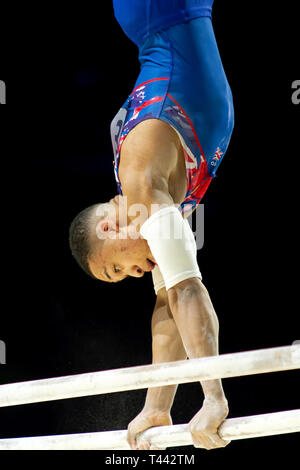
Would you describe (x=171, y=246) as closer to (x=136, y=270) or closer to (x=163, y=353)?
(x=136, y=270)

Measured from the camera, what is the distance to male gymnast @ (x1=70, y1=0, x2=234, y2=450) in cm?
130

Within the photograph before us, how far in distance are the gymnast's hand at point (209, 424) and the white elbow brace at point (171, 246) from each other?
23 centimetres

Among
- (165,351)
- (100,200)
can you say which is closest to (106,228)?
(165,351)

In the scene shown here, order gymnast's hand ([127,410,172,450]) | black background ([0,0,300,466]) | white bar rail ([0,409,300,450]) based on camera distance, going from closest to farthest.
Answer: white bar rail ([0,409,300,450])
gymnast's hand ([127,410,172,450])
black background ([0,0,300,466])

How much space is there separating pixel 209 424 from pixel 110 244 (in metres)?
0.44

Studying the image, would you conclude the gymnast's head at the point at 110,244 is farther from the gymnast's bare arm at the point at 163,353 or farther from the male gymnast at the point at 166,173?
the gymnast's bare arm at the point at 163,353

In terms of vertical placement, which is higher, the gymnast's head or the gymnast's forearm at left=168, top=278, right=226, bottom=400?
the gymnast's head

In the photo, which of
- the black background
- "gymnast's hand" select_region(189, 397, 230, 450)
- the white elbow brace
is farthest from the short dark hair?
the black background

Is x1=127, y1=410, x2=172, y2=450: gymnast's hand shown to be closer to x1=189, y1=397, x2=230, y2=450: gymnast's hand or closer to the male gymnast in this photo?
the male gymnast

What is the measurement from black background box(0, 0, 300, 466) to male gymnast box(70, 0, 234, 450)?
2.46ft

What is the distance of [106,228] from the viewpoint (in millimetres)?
1483

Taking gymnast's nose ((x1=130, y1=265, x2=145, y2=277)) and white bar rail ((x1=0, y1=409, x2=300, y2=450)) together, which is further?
gymnast's nose ((x1=130, y1=265, x2=145, y2=277))
